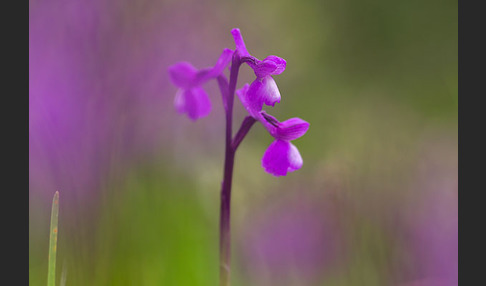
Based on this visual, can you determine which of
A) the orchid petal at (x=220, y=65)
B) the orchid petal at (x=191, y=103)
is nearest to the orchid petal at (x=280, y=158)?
the orchid petal at (x=220, y=65)

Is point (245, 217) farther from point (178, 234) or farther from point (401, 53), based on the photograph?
point (401, 53)

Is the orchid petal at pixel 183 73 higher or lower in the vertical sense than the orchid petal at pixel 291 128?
higher

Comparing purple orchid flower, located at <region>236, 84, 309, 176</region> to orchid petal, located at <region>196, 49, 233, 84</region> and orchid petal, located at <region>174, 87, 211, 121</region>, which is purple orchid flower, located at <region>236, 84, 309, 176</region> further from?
orchid petal, located at <region>174, 87, 211, 121</region>

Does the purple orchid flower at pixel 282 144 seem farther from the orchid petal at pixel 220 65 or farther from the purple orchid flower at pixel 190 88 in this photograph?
the purple orchid flower at pixel 190 88

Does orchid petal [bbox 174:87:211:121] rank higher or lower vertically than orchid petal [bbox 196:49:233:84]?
lower

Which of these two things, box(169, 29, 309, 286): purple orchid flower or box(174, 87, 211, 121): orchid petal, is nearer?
box(169, 29, 309, 286): purple orchid flower

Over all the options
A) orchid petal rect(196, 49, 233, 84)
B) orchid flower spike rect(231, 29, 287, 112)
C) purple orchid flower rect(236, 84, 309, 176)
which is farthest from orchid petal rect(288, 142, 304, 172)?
orchid petal rect(196, 49, 233, 84)
